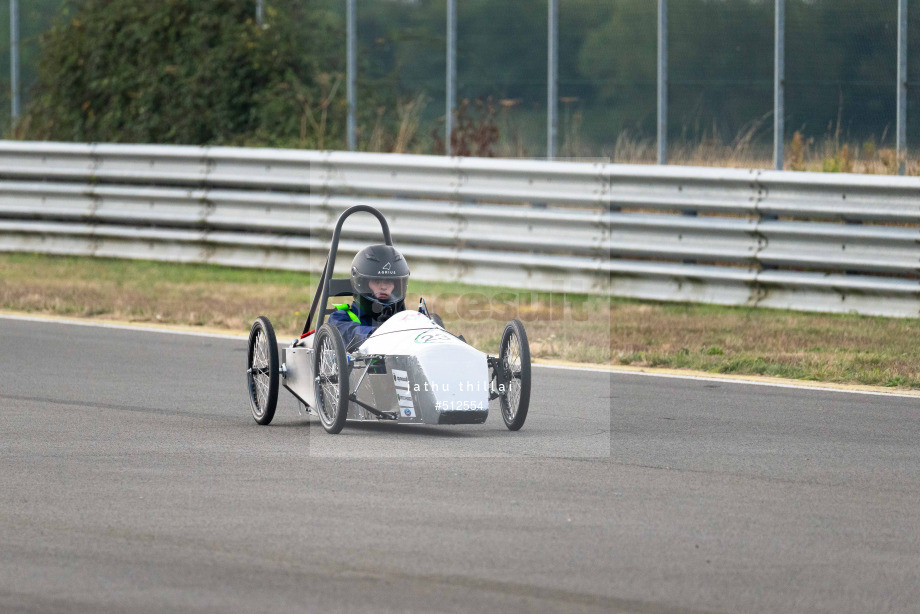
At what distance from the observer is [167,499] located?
302 inches

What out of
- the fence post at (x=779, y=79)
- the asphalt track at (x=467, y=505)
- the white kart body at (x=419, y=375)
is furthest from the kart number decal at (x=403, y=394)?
the fence post at (x=779, y=79)

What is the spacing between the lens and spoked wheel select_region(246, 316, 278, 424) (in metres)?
9.91

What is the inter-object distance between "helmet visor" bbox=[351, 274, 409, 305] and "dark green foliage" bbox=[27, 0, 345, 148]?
39.1ft

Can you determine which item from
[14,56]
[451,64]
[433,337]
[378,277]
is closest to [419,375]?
[433,337]

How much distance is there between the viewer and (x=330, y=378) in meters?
9.39

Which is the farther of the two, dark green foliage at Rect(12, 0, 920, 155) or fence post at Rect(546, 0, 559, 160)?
fence post at Rect(546, 0, 559, 160)

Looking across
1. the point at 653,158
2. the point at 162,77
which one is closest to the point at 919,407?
the point at 653,158

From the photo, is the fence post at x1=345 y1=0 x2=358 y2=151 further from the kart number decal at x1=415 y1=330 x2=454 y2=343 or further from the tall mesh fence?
the kart number decal at x1=415 y1=330 x2=454 y2=343

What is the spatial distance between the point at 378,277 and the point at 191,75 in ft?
46.7

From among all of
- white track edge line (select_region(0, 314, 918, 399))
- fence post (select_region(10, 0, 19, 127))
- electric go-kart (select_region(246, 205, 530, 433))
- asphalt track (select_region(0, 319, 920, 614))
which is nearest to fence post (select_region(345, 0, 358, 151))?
white track edge line (select_region(0, 314, 918, 399))

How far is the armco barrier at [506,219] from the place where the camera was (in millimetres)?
15430

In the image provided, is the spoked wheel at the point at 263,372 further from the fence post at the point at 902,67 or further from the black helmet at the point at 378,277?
the fence post at the point at 902,67

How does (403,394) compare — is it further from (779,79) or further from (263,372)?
(779,79)

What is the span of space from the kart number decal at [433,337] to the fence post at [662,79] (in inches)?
341
